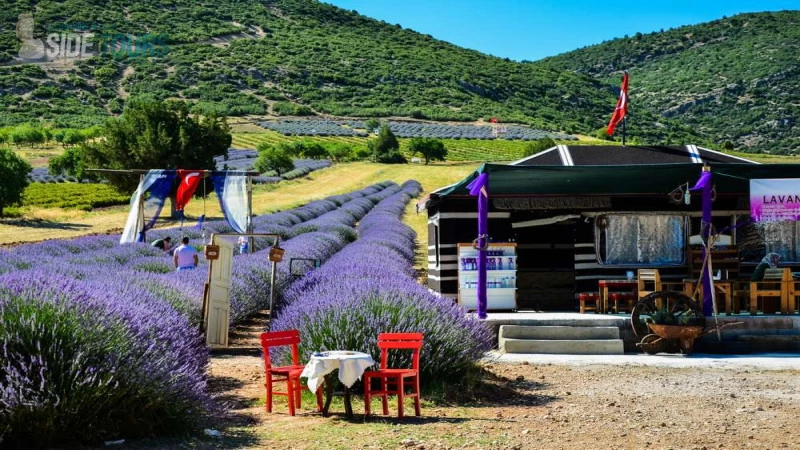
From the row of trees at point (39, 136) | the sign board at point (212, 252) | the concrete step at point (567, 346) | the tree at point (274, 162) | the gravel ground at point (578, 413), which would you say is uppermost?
the row of trees at point (39, 136)

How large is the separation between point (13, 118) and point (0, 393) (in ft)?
300

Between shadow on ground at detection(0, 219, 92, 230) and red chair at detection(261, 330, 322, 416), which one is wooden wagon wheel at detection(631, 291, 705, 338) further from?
shadow on ground at detection(0, 219, 92, 230)

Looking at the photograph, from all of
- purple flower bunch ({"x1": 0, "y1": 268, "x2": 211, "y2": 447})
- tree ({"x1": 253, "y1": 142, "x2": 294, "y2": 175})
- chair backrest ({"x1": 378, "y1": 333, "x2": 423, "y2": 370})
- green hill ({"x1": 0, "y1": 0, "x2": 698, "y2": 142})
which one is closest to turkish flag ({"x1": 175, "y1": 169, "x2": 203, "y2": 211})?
chair backrest ({"x1": 378, "y1": 333, "x2": 423, "y2": 370})

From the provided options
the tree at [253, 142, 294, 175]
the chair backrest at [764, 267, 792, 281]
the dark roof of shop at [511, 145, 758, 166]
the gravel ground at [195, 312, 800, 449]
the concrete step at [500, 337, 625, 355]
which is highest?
the tree at [253, 142, 294, 175]

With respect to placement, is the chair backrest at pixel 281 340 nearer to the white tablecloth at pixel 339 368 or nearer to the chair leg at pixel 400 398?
the white tablecloth at pixel 339 368

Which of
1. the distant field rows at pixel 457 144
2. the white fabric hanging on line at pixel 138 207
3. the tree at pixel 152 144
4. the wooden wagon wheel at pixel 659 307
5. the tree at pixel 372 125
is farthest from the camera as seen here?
the tree at pixel 372 125

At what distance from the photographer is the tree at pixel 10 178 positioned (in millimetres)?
37219

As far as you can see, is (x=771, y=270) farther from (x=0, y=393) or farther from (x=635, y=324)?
(x=0, y=393)

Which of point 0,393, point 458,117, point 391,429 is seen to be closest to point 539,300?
point 391,429

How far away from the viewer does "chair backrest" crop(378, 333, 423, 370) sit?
721 cm

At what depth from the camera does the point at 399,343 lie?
23.9 feet

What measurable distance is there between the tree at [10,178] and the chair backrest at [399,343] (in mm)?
34003

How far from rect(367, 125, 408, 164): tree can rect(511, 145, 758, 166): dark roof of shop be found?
56.3 metres

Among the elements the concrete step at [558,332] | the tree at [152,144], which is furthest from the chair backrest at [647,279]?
the tree at [152,144]
